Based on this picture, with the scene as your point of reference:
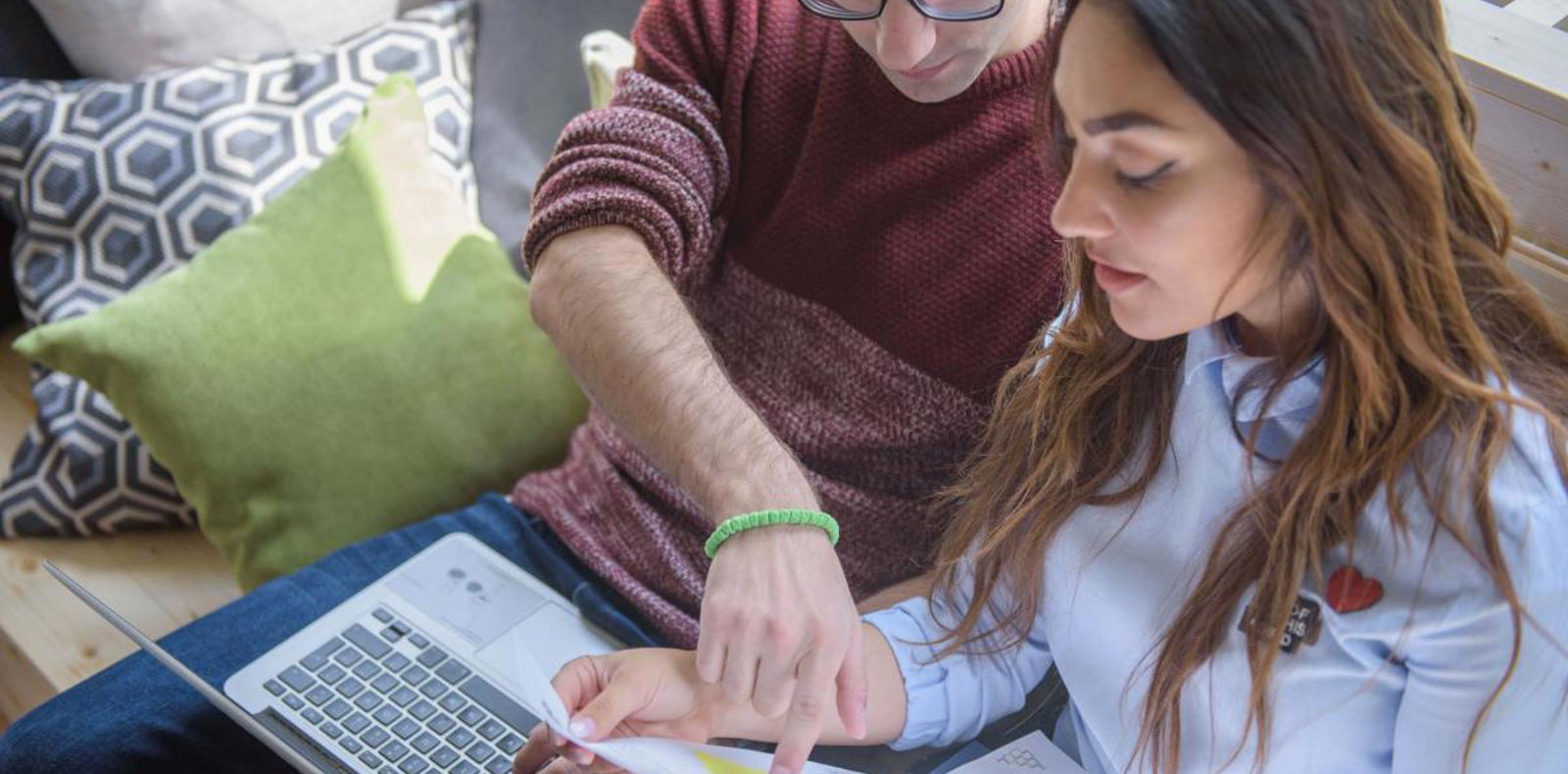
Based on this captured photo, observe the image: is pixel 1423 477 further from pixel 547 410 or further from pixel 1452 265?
pixel 547 410

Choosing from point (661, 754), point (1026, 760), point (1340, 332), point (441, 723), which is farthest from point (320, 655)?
point (1340, 332)

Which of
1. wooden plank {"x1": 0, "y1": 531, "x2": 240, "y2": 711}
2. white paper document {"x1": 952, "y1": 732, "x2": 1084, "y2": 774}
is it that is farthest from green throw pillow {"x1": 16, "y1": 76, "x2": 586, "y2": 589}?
white paper document {"x1": 952, "y1": 732, "x2": 1084, "y2": 774}

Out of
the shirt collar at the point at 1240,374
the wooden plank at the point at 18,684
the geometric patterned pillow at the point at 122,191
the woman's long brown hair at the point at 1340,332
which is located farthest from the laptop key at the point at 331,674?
the shirt collar at the point at 1240,374

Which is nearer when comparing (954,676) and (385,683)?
(954,676)

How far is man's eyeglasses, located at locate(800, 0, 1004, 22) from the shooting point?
97 cm

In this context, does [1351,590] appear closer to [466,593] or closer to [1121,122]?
[1121,122]

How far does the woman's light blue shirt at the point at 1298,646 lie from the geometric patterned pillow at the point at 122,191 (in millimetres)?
894

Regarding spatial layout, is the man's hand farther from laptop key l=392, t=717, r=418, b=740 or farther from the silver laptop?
laptop key l=392, t=717, r=418, b=740

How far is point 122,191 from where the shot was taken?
1.53 metres

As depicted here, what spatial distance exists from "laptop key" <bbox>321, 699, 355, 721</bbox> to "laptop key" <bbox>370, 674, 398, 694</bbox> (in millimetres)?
25

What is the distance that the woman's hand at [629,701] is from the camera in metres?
0.87

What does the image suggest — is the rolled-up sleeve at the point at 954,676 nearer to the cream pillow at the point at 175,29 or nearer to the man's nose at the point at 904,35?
the man's nose at the point at 904,35

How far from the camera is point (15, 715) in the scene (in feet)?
4.45

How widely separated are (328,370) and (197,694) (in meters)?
0.34
